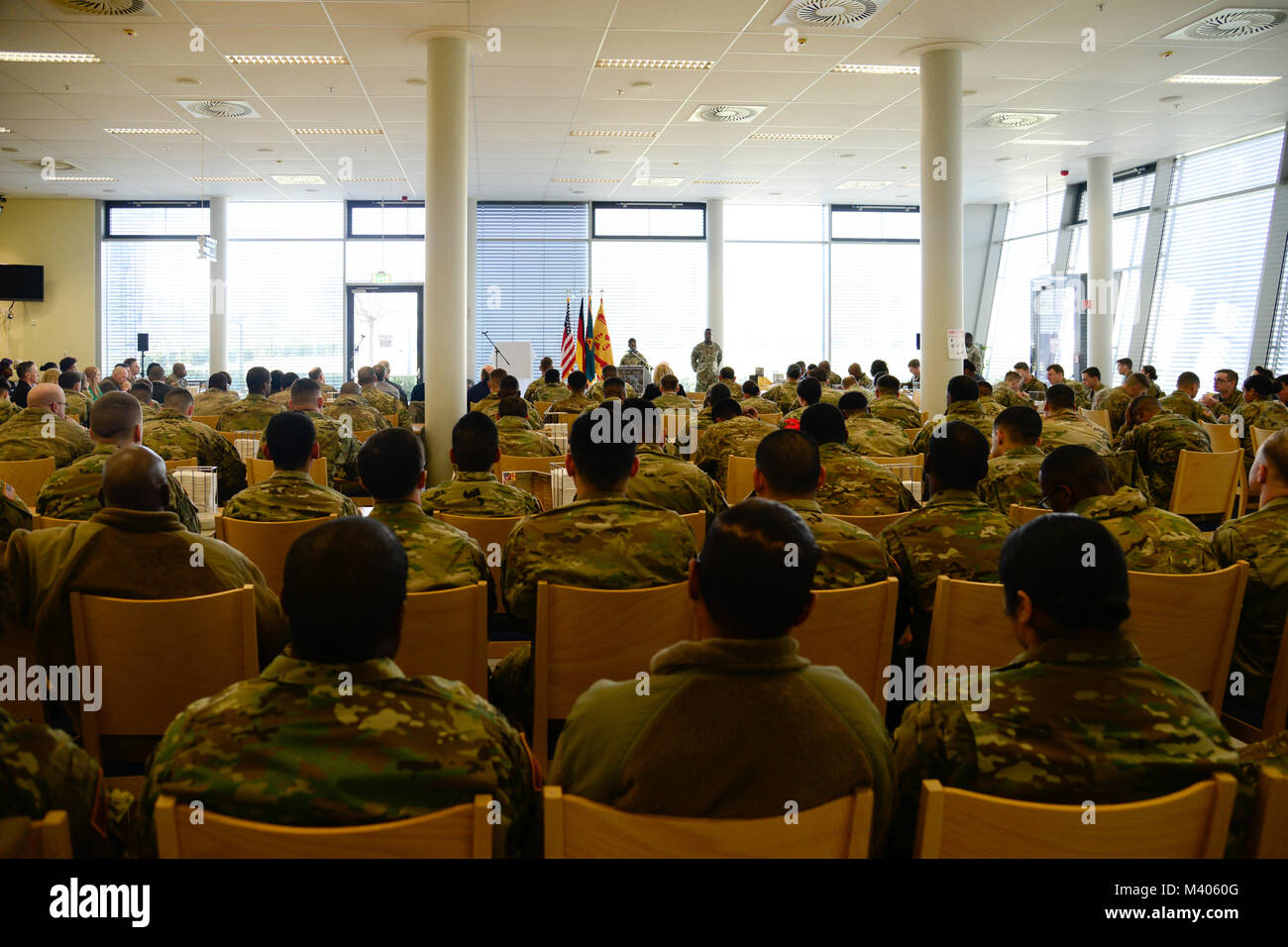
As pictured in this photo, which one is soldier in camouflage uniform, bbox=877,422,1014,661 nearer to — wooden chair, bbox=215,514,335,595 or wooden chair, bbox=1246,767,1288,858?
wooden chair, bbox=1246,767,1288,858

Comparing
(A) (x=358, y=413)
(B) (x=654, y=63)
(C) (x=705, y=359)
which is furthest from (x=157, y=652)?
(C) (x=705, y=359)

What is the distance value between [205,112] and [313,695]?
36.0 feet

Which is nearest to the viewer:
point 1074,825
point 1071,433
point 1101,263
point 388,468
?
point 1074,825

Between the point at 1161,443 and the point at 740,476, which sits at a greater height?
the point at 1161,443

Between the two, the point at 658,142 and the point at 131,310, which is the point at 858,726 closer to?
the point at 658,142

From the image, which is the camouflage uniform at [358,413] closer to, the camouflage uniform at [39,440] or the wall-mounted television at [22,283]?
the camouflage uniform at [39,440]

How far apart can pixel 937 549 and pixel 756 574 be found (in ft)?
5.34

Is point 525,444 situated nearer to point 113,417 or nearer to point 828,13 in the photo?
point 113,417

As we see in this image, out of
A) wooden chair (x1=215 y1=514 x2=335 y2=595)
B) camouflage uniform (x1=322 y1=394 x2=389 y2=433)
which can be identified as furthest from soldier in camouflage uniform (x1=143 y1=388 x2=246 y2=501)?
wooden chair (x1=215 y1=514 x2=335 y2=595)

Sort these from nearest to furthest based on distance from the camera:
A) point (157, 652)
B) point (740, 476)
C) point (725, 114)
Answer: point (157, 652)
point (740, 476)
point (725, 114)

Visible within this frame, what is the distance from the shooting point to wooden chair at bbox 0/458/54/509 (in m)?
4.70

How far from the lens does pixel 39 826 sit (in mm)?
1184

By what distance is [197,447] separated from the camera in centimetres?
546
